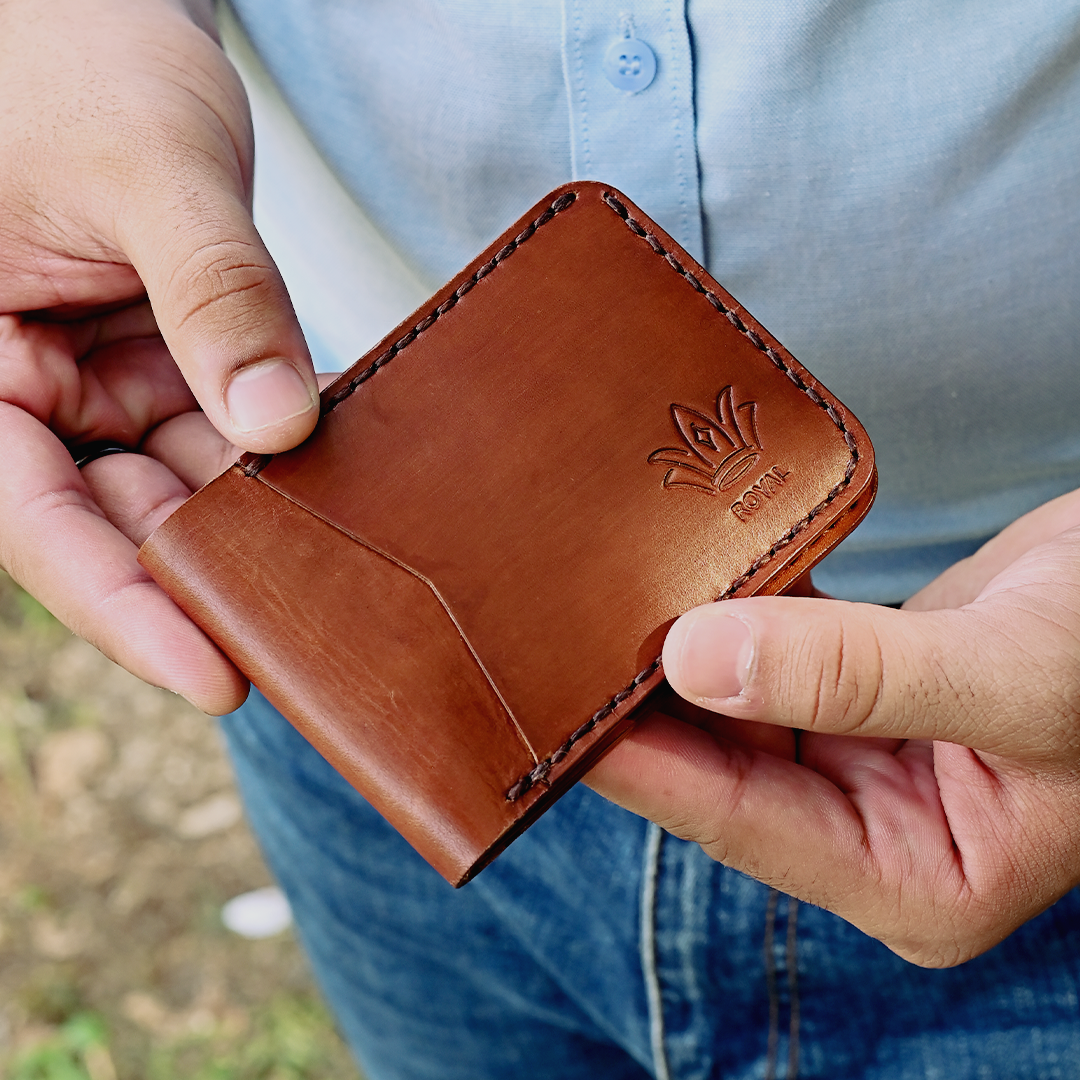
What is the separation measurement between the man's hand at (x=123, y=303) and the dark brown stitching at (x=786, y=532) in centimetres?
36

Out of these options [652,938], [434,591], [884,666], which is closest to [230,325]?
[434,591]

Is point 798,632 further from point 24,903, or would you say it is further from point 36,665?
point 36,665

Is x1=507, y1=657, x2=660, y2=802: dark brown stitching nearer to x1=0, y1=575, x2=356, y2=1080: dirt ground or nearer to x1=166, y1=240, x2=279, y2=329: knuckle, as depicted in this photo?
x1=166, y1=240, x2=279, y2=329: knuckle

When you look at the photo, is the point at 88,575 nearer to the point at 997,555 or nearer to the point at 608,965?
the point at 608,965

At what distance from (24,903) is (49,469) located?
2099mm

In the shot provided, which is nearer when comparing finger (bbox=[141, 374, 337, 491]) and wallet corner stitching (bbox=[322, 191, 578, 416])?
wallet corner stitching (bbox=[322, 191, 578, 416])

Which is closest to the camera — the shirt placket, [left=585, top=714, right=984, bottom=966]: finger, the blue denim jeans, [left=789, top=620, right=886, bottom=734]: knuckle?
[left=789, top=620, right=886, bottom=734]: knuckle

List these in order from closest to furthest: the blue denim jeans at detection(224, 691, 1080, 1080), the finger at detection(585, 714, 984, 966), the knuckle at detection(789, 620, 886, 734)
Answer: the knuckle at detection(789, 620, 886, 734), the finger at detection(585, 714, 984, 966), the blue denim jeans at detection(224, 691, 1080, 1080)

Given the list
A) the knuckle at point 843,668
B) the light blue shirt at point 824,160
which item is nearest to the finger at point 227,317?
the light blue shirt at point 824,160

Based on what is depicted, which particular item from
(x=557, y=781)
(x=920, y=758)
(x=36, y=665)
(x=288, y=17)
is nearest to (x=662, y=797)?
(x=557, y=781)

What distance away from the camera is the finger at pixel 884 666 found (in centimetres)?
105

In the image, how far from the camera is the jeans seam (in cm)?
145

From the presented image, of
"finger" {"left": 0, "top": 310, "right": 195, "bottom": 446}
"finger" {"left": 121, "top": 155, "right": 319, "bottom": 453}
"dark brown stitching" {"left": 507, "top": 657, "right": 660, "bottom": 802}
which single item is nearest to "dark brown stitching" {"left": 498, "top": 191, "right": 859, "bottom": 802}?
"dark brown stitching" {"left": 507, "top": 657, "right": 660, "bottom": 802}

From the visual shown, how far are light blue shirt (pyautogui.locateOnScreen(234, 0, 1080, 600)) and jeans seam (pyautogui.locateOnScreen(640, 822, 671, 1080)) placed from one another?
0.60 m
